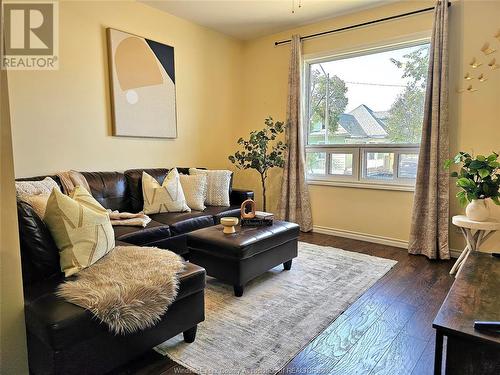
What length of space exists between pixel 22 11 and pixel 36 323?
275cm

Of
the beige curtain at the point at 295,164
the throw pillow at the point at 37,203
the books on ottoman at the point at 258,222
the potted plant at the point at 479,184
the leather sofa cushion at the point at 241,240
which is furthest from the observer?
the beige curtain at the point at 295,164

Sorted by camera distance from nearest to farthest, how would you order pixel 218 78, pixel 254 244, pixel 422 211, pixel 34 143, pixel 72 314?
pixel 72 314 < pixel 254 244 < pixel 34 143 < pixel 422 211 < pixel 218 78

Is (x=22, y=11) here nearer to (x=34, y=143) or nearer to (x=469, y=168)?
(x=34, y=143)

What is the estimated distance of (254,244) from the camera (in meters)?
A: 2.47

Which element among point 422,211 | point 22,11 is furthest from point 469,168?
point 22,11

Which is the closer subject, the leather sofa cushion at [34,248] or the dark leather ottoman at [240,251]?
the leather sofa cushion at [34,248]

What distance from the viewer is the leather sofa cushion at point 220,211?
11.2 ft

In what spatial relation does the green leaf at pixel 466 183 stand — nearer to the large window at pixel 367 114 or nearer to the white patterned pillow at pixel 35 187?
the large window at pixel 367 114

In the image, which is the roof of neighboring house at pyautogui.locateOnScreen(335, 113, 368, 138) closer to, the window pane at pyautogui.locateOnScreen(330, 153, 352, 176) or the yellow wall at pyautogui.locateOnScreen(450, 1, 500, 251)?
the window pane at pyautogui.locateOnScreen(330, 153, 352, 176)

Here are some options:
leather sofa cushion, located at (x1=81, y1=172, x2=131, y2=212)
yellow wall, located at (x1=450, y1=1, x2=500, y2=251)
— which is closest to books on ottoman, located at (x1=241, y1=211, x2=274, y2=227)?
leather sofa cushion, located at (x1=81, y1=172, x2=131, y2=212)

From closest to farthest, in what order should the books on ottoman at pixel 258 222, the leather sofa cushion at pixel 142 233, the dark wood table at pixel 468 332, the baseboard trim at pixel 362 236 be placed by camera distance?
the dark wood table at pixel 468 332 < the leather sofa cushion at pixel 142 233 < the books on ottoman at pixel 258 222 < the baseboard trim at pixel 362 236

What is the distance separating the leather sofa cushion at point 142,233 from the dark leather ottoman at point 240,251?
0.34 meters

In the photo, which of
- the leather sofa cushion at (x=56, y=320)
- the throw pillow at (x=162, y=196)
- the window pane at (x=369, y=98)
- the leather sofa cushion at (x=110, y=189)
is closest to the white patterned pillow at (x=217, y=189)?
the throw pillow at (x=162, y=196)

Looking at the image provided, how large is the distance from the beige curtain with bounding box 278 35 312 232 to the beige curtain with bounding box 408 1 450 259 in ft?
4.78
